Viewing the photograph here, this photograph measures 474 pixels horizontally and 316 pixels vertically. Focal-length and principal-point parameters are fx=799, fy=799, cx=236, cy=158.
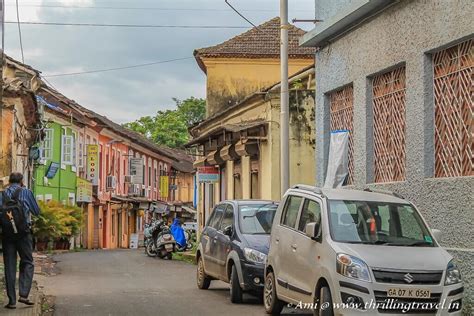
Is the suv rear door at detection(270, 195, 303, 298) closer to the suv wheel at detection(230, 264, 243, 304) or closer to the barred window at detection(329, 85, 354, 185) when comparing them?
the suv wheel at detection(230, 264, 243, 304)

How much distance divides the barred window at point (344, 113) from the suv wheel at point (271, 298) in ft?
16.8

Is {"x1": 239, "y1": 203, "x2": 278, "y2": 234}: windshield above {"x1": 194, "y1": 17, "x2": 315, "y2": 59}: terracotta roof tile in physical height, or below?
below

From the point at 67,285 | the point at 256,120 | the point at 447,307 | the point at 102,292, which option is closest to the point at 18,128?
the point at 256,120

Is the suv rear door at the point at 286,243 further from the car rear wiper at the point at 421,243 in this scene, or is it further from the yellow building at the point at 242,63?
the yellow building at the point at 242,63

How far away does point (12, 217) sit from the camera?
35.3 ft

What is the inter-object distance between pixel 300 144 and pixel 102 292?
10.2 metres

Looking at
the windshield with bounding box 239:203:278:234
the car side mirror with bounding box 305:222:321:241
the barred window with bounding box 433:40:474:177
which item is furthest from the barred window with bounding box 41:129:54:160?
the car side mirror with bounding box 305:222:321:241

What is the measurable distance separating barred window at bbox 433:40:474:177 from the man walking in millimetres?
6323

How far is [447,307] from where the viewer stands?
895 cm

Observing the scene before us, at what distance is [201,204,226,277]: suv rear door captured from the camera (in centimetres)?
1462

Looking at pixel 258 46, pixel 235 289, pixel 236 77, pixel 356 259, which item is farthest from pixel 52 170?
pixel 356 259

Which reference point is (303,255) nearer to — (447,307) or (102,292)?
(447,307)

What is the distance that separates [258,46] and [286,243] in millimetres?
24089

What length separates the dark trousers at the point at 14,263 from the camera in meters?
10.9
